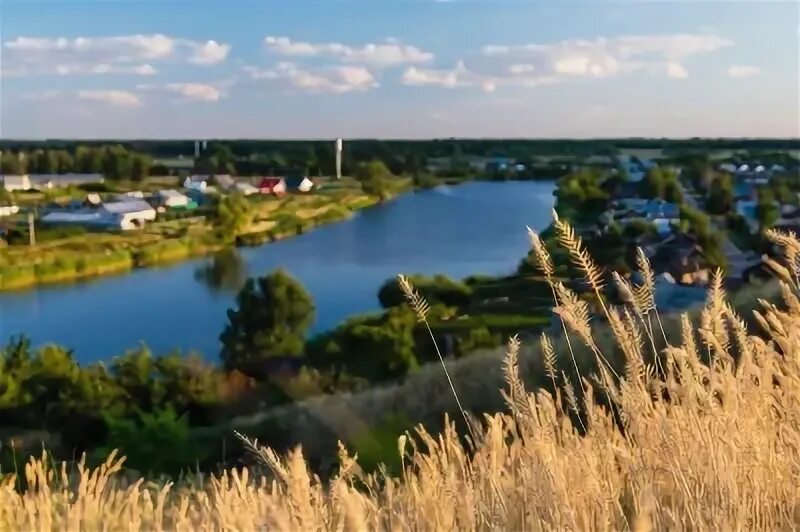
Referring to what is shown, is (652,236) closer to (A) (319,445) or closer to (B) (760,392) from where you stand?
(A) (319,445)

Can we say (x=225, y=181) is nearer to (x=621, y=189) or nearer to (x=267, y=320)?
(x=267, y=320)

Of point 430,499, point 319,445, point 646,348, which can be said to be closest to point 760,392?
point 430,499

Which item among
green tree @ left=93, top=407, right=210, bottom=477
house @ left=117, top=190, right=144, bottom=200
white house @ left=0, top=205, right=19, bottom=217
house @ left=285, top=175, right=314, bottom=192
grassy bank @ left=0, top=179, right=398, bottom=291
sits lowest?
green tree @ left=93, top=407, right=210, bottom=477

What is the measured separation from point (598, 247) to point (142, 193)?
2.02m

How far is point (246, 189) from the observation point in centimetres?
420

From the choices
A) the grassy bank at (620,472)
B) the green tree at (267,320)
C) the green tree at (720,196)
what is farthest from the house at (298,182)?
the grassy bank at (620,472)

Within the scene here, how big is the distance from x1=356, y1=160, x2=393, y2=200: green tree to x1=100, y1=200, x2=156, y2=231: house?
3.06 feet

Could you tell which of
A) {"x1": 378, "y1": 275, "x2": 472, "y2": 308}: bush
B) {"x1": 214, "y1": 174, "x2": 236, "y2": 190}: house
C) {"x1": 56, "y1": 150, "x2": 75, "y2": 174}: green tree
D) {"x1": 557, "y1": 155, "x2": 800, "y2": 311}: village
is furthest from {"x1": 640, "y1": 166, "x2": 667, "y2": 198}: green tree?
{"x1": 56, "y1": 150, "x2": 75, "y2": 174}: green tree

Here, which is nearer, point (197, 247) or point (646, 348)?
point (646, 348)

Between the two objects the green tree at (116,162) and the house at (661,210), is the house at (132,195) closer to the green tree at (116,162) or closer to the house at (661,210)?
the green tree at (116,162)

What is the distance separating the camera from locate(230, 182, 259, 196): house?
13.8 ft

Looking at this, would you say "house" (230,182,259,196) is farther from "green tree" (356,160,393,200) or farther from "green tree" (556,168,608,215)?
"green tree" (556,168,608,215)

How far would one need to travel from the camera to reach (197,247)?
13.2 feet

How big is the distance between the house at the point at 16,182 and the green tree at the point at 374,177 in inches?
57.0
